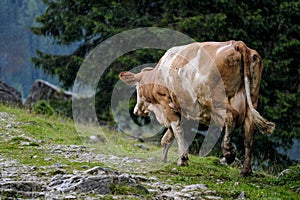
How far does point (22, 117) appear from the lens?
54.6ft

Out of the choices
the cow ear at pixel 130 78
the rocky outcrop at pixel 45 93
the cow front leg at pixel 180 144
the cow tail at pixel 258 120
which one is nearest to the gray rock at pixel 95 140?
the cow ear at pixel 130 78

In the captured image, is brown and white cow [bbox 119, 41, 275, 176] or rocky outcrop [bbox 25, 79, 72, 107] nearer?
brown and white cow [bbox 119, 41, 275, 176]

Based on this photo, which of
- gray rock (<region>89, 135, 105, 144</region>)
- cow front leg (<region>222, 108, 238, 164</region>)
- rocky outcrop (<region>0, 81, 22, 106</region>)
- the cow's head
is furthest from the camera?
rocky outcrop (<region>0, 81, 22, 106</region>)

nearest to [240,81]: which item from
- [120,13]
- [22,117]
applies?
[22,117]

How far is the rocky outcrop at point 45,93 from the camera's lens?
1147 inches

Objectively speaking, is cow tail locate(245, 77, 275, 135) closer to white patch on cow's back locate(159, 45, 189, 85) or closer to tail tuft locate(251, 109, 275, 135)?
tail tuft locate(251, 109, 275, 135)

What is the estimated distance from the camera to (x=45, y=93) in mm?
29562

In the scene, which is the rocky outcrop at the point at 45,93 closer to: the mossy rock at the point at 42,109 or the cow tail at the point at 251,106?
the mossy rock at the point at 42,109

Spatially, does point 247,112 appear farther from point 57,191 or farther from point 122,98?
point 122,98

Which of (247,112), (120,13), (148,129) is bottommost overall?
(148,129)

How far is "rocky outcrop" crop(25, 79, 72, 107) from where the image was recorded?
29.1 meters

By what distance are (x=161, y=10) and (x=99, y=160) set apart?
18965 millimetres

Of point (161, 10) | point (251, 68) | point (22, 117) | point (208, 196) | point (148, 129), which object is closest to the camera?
point (208, 196)

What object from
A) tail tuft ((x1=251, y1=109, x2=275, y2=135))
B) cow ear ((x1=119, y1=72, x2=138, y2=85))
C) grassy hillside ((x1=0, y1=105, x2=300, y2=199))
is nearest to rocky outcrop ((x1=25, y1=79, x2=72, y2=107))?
grassy hillside ((x1=0, y1=105, x2=300, y2=199))
